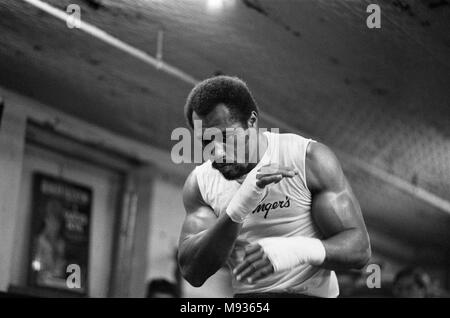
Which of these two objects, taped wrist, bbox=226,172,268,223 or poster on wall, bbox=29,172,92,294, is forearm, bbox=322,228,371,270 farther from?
poster on wall, bbox=29,172,92,294

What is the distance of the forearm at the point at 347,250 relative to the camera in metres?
A: 1.55

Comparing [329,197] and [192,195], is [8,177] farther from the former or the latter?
[329,197]

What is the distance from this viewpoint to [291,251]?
1.45 metres

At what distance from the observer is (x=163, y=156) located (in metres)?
4.57

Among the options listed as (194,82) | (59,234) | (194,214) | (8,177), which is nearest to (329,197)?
(194,214)

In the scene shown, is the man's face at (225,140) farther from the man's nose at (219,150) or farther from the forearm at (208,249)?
the forearm at (208,249)

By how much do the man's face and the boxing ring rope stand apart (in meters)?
1.13

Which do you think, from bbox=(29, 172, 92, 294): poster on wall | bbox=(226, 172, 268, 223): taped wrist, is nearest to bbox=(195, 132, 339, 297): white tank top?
bbox=(226, 172, 268, 223): taped wrist

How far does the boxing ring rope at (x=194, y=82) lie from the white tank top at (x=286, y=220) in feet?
4.06

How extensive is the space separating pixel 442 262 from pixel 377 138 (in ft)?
12.7

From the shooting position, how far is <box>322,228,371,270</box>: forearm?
61.0 inches

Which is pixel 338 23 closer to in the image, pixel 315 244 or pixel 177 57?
pixel 177 57

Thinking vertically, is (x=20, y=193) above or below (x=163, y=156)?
below
